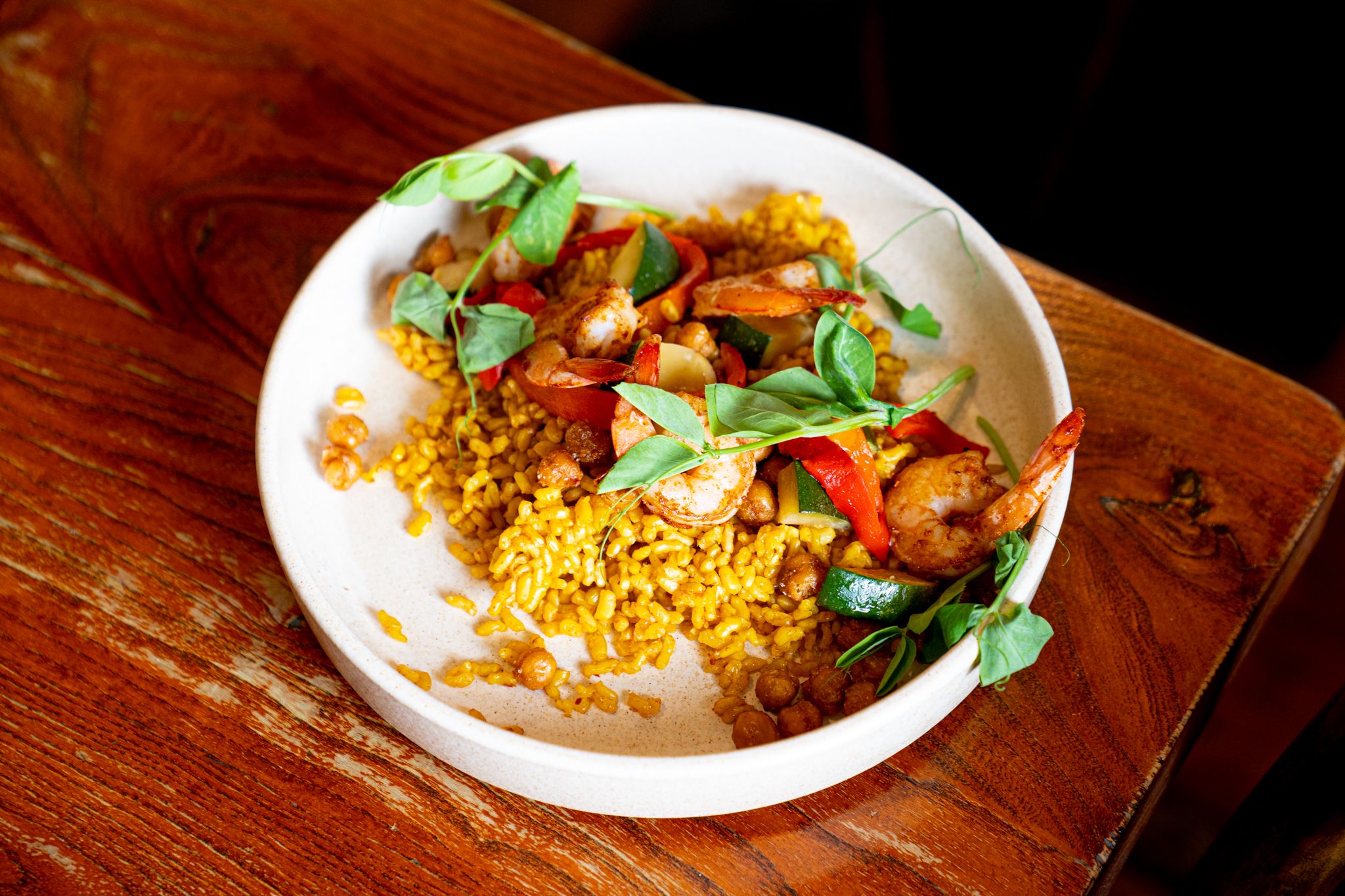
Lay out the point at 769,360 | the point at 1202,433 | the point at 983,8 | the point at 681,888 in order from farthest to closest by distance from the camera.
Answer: the point at 983,8 → the point at 1202,433 → the point at 769,360 → the point at 681,888

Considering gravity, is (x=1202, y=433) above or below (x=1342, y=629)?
above

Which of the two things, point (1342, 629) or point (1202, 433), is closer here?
point (1202, 433)

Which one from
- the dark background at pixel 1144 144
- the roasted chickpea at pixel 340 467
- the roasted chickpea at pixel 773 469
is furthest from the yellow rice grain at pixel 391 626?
the dark background at pixel 1144 144

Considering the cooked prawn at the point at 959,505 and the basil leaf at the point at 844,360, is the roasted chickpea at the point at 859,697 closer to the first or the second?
the cooked prawn at the point at 959,505

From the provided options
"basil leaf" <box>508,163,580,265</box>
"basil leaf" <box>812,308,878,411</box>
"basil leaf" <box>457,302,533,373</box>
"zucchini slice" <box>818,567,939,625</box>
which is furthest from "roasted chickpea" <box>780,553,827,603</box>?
"basil leaf" <box>508,163,580,265</box>

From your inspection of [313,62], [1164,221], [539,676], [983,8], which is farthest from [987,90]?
[539,676]

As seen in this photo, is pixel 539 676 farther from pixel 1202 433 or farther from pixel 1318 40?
pixel 1318 40

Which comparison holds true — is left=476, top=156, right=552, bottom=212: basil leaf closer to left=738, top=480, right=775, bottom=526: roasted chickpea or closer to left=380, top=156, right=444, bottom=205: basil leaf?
left=380, top=156, right=444, bottom=205: basil leaf
